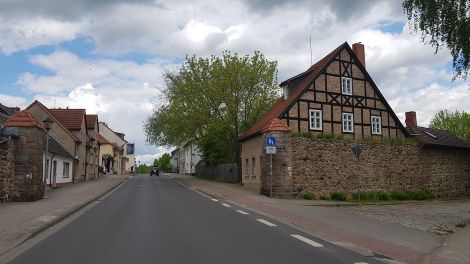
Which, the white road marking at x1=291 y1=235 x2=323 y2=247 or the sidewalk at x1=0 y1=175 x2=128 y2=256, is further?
the sidewalk at x1=0 y1=175 x2=128 y2=256

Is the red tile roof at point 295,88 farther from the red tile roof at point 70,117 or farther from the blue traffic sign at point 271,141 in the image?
the red tile roof at point 70,117

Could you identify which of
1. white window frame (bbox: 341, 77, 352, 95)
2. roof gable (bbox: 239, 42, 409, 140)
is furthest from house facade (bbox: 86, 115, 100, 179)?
white window frame (bbox: 341, 77, 352, 95)

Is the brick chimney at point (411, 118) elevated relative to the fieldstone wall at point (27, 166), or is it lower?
elevated

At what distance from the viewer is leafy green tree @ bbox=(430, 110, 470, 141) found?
218 feet

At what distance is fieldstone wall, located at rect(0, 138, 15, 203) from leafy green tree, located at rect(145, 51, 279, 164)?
21.7 meters

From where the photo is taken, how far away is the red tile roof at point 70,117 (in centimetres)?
4438

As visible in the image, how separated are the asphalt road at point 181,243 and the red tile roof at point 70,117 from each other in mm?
31914

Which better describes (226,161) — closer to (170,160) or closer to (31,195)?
(31,195)

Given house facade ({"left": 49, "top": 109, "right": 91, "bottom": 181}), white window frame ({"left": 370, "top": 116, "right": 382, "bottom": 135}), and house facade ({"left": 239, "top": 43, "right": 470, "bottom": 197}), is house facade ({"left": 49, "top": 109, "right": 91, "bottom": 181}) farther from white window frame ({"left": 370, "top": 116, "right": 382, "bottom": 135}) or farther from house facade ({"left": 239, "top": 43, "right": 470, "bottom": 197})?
white window frame ({"left": 370, "top": 116, "right": 382, "bottom": 135})

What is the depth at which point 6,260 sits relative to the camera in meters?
7.93

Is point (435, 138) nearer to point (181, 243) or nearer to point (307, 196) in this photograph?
point (307, 196)

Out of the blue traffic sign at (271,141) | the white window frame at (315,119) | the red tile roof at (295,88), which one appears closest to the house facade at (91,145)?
the red tile roof at (295,88)

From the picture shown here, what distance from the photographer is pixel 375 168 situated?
100 feet

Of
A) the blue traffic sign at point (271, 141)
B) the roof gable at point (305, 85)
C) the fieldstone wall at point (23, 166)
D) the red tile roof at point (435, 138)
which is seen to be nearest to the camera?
the fieldstone wall at point (23, 166)
